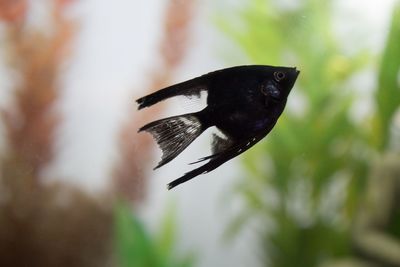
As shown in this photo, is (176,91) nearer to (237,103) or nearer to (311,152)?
(237,103)

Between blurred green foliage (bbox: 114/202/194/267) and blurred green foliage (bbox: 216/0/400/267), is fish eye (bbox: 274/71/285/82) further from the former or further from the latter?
blurred green foliage (bbox: 114/202/194/267)

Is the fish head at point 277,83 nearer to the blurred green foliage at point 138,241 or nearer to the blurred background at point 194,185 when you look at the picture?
the blurred background at point 194,185

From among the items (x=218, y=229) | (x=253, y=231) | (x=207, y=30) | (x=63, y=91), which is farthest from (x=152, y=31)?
(x=253, y=231)

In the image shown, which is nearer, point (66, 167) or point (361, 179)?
point (66, 167)

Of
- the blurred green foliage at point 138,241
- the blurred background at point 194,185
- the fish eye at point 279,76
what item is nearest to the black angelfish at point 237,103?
the fish eye at point 279,76

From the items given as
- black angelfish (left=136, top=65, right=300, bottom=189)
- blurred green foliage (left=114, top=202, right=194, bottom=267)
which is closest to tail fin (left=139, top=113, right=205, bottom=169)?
black angelfish (left=136, top=65, right=300, bottom=189)

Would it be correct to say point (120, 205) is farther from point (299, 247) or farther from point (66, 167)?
point (299, 247)

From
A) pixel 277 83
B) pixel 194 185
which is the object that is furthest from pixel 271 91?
pixel 194 185

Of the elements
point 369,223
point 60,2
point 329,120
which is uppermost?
point 60,2

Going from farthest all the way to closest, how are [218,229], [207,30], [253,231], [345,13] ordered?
[253,231] → [218,229] → [345,13] → [207,30]
